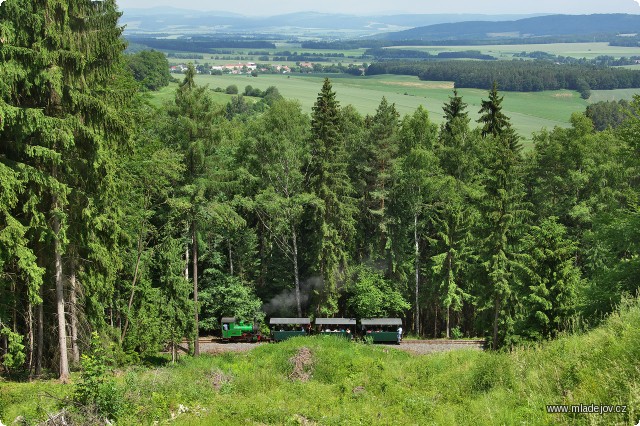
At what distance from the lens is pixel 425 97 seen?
137 meters

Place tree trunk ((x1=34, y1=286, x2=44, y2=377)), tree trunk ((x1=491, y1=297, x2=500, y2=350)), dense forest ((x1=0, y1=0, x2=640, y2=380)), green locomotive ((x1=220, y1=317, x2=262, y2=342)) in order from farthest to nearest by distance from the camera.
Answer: green locomotive ((x1=220, y1=317, x2=262, y2=342)) → tree trunk ((x1=491, y1=297, x2=500, y2=350)) → tree trunk ((x1=34, y1=286, x2=44, y2=377)) → dense forest ((x1=0, y1=0, x2=640, y2=380))

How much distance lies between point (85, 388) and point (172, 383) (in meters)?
3.34

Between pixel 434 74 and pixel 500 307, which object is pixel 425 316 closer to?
pixel 500 307

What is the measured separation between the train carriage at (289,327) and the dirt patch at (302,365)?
1443 cm

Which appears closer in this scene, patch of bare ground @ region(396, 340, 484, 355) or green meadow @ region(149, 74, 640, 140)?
patch of bare ground @ region(396, 340, 484, 355)

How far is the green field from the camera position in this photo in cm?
10369

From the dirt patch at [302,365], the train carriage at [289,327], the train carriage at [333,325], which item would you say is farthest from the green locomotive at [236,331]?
the dirt patch at [302,365]

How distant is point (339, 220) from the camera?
36969 mm

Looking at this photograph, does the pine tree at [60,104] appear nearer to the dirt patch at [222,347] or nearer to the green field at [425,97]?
the dirt patch at [222,347]

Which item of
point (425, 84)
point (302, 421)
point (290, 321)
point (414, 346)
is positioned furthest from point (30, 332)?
point (425, 84)

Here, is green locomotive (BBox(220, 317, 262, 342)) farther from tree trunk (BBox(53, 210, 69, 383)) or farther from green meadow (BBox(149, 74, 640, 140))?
green meadow (BBox(149, 74, 640, 140))

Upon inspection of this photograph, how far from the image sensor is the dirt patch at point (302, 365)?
1967 centimetres

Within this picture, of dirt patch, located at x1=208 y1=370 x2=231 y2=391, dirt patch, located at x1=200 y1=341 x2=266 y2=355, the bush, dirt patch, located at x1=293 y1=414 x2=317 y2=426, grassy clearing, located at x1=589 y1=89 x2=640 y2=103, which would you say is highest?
grassy clearing, located at x1=589 y1=89 x2=640 y2=103

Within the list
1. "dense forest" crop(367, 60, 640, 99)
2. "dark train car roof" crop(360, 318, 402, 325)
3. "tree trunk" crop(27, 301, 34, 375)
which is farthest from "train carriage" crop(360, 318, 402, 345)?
"dense forest" crop(367, 60, 640, 99)
